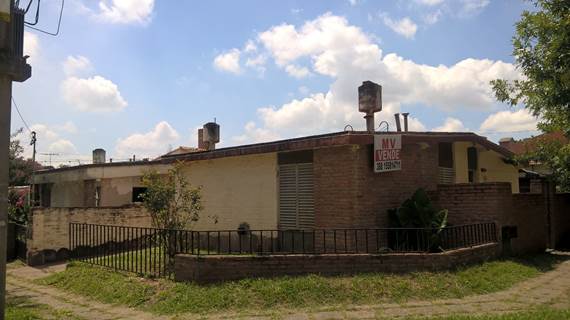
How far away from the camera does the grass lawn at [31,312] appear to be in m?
7.00

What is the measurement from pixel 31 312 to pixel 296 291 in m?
4.16

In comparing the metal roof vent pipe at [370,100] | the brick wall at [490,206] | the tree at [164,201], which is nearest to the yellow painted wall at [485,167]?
the brick wall at [490,206]

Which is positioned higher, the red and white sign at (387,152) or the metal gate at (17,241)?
the red and white sign at (387,152)

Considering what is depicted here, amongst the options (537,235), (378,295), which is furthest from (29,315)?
(537,235)

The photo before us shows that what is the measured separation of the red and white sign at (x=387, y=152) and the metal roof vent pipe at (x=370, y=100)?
2.44 metres

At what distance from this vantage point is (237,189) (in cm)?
1224

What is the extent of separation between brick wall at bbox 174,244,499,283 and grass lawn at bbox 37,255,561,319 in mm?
141

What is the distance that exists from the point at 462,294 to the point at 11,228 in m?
13.2

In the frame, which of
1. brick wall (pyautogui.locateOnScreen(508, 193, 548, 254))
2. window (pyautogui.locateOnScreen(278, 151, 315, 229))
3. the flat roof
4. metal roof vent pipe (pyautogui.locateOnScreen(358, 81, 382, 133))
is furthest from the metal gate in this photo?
brick wall (pyautogui.locateOnScreen(508, 193, 548, 254))

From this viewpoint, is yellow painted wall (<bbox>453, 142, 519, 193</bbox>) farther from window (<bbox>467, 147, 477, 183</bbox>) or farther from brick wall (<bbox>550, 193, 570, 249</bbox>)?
brick wall (<bbox>550, 193, 570, 249</bbox>)

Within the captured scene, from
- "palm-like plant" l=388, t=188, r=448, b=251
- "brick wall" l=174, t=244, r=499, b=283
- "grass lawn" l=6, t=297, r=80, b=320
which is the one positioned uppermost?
"palm-like plant" l=388, t=188, r=448, b=251

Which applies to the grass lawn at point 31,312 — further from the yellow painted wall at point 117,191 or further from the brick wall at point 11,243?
the yellow painted wall at point 117,191

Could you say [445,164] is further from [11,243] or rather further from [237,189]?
[11,243]

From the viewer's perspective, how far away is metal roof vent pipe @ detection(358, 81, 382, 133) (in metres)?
12.3
